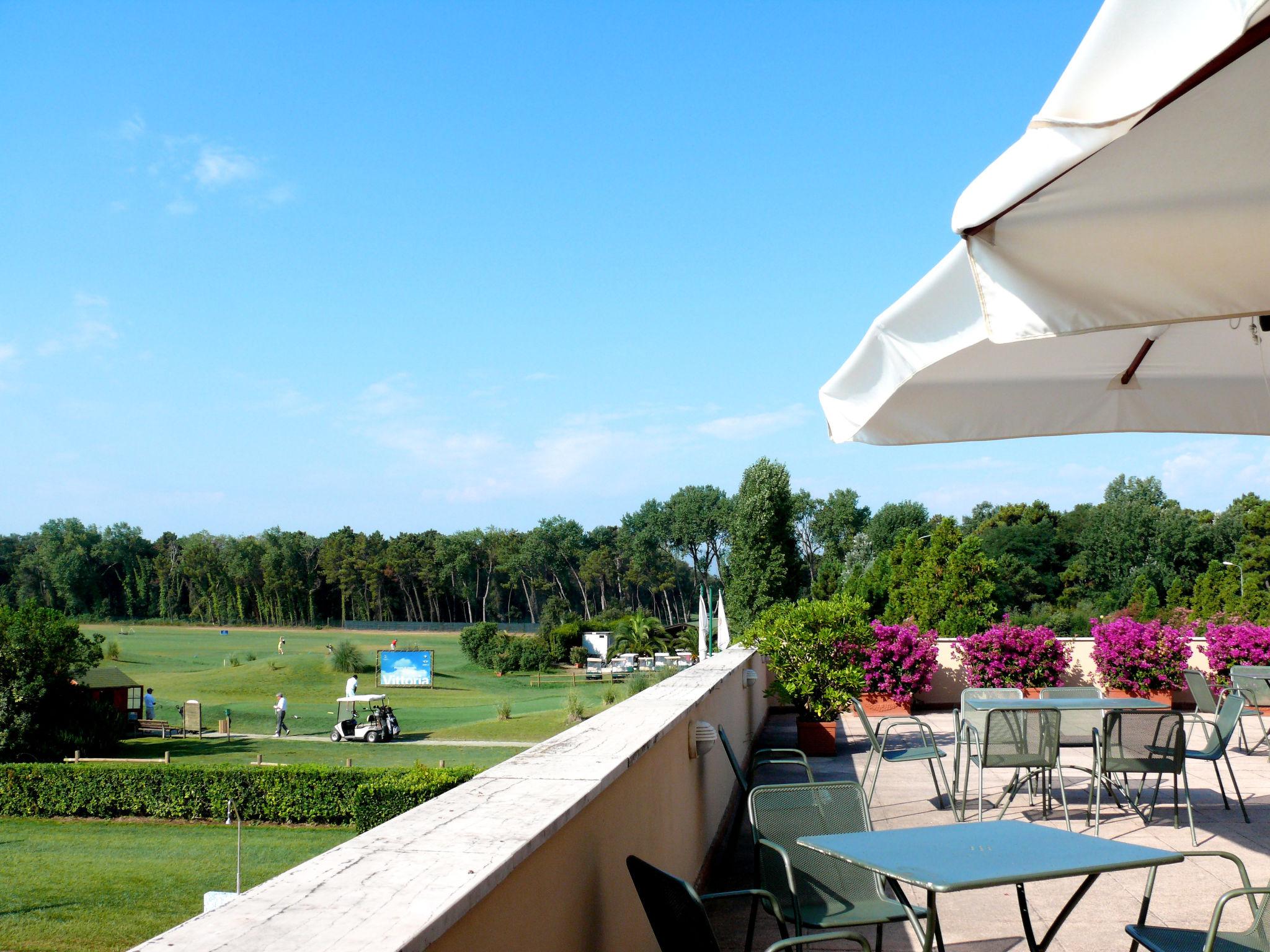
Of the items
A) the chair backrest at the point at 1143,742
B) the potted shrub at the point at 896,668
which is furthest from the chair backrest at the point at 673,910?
the potted shrub at the point at 896,668

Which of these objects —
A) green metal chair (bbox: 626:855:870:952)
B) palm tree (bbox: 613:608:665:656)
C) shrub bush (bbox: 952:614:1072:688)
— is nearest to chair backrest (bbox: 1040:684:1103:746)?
green metal chair (bbox: 626:855:870:952)

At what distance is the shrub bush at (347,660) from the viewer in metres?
56.9

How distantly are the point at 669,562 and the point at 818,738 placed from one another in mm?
67303

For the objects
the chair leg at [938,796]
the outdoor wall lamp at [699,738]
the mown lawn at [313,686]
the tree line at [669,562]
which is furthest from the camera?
the mown lawn at [313,686]

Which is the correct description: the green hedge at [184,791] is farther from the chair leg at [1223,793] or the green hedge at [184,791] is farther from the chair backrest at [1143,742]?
the chair backrest at [1143,742]

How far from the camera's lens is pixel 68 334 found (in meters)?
83.6

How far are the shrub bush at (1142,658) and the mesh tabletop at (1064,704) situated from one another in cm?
556

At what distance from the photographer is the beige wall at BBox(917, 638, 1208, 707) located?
1216cm

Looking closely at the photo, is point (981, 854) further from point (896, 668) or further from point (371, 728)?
point (371, 728)

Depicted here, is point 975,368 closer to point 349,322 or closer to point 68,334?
point 349,322

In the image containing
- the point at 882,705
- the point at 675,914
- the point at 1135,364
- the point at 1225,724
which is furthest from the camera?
the point at 882,705

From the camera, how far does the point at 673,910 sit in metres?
1.91

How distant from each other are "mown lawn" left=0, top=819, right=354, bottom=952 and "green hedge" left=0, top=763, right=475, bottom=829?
1.33 feet

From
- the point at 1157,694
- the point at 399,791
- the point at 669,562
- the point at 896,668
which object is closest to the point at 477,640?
the point at 669,562
